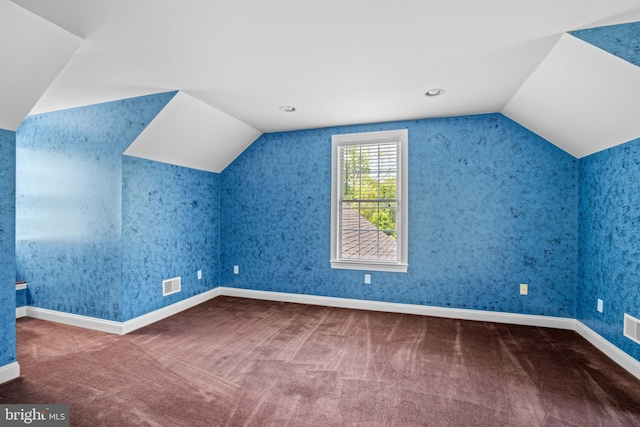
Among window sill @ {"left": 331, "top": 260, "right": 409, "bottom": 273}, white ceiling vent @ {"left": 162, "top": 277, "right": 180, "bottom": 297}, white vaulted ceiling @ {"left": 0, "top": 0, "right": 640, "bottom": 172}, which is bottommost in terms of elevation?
white ceiling vent @ {"left": 162, "top": 277, "right": 180, "bottom": 297}

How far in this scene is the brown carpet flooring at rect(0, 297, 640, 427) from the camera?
6.53ft

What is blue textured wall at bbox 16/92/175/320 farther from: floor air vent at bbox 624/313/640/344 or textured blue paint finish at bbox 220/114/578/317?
floor air vent at bbox 624/313/640/344

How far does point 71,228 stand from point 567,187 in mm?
5684

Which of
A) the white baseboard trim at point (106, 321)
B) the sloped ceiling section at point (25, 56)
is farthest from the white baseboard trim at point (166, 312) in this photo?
the sloped ceiling section at point (25, 56)

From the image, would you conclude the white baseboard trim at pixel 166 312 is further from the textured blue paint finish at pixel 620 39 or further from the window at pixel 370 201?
the textured blue paint finish at pixel 620 39

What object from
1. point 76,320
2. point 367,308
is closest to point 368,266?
point 367,308

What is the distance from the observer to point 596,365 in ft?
8.62

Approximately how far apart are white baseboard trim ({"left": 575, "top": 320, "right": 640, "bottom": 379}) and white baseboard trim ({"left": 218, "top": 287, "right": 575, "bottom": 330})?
0.70 ft

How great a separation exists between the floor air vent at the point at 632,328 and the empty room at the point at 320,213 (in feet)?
0.06

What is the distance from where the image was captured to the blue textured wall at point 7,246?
92.2 inches

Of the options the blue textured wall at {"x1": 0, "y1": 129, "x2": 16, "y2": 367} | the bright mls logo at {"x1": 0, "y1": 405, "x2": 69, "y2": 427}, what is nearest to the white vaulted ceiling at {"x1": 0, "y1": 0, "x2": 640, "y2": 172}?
the blue textured wall at {"x1": 0, "y1": 129, "x2": 16, "y2": 367}

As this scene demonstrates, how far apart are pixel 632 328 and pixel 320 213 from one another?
3.28 metres

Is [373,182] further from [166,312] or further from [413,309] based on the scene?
[166,312]

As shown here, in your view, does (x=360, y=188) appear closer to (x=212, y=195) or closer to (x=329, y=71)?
(x=329, y=71)
